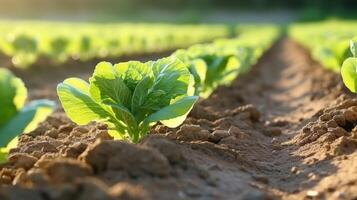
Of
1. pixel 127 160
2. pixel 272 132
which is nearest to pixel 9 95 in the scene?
pixel 127 160

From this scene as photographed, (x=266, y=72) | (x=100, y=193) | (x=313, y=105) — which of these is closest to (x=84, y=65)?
(x=266, y=72)

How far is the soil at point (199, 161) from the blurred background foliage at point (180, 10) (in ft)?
158

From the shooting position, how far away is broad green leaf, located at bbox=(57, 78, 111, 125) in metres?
4.09

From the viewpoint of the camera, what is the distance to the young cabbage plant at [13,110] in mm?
3281

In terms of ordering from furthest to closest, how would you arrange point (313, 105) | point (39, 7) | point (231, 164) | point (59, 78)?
point (39, 7) → point (59, 78) → point (313, 105) → point (231, 164)

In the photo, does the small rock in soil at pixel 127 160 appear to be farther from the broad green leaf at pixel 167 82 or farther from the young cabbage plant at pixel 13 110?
the broad green leaf at pixel 167 82

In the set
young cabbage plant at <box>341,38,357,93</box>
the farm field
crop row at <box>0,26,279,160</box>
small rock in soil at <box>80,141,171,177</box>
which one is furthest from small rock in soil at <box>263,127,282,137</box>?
small rock in soil at <box>80,141,171,177</box>

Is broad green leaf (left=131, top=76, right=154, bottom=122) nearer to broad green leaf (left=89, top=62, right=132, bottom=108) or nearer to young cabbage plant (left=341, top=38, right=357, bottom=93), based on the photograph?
broad green leaf (left=89, top=62, right=132, bottom=108)

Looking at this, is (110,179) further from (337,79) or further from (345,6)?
(345,6)

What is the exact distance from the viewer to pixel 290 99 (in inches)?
376

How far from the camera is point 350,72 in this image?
5016mm

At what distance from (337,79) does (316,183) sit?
567 cm

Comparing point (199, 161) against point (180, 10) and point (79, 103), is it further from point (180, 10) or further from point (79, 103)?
point (180, 10)

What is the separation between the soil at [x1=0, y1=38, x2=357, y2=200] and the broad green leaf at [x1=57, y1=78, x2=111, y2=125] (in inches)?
10.3
